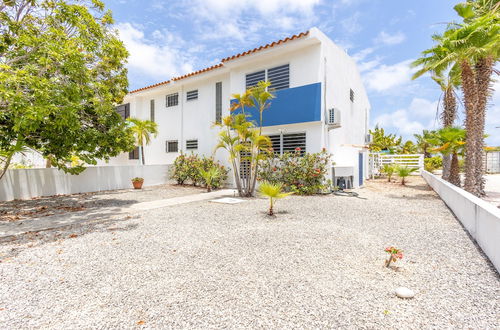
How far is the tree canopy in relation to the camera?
5832 millimetres

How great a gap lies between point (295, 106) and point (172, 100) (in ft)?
36.2

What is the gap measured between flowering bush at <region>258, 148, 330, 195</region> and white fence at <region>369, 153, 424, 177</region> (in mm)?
11558

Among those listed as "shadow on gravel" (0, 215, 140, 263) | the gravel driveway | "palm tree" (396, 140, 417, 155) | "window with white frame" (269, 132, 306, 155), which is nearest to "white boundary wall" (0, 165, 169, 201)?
"shadow on gravel" (0, 215, 140, 263)

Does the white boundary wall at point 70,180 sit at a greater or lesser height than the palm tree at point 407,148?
lesser

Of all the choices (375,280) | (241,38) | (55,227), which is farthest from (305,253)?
(241,38)

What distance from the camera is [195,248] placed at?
204 inches

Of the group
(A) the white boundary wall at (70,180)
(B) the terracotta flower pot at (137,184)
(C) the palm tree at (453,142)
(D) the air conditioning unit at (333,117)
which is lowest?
(B) the terracotta flower pot at (137,184)

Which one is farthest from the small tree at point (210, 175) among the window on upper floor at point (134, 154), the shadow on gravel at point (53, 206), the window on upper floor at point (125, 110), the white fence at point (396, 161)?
the white fence at point (396, 161)

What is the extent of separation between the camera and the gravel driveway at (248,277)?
9.53 ft

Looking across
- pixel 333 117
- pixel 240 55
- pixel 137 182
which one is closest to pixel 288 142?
pixel 333 117

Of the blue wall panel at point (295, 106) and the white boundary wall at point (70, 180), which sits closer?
the white boundary wall at point (70, 180)

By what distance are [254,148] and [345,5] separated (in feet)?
26.1

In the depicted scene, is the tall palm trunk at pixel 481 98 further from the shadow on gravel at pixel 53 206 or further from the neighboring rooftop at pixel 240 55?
the shadow on gravel at pixel 53 206

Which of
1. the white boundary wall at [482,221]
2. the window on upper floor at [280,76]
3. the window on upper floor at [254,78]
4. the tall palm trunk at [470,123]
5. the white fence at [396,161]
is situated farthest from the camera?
the white fence at [396,161]
